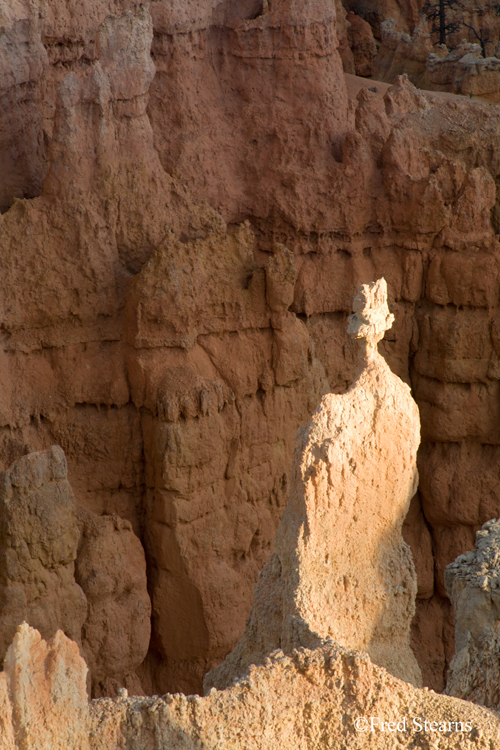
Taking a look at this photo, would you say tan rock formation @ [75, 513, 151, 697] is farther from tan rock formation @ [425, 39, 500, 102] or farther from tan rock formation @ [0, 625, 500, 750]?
tan rock formation @ [425, 39, 500, 102]

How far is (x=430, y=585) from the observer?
12.3 m

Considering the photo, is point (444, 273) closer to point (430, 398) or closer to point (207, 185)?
point (430, 398)

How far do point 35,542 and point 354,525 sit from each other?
2.88 m

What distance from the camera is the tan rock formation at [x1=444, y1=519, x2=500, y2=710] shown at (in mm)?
6082

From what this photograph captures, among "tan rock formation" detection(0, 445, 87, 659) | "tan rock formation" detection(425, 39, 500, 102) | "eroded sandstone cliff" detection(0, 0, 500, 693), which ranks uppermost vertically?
"tan rock formation" detection(425, 39, 500, 102)

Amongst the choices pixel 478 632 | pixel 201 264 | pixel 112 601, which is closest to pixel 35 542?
pixel 112 601

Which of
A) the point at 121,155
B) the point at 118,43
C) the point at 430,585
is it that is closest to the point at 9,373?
the point at 121,155

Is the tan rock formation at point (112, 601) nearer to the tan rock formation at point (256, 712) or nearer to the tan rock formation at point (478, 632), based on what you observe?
the tan rock formation at point (478, 632)

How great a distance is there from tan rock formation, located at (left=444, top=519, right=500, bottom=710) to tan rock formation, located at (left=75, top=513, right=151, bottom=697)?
3.24 metres

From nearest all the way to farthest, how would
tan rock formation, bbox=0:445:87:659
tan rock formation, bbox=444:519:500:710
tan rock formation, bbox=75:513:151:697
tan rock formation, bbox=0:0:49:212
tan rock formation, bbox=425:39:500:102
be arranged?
tan rock formation, bbox=444:519:500:710 → tan rock formation, bbox=0:445:87:659 → tan rock formation, bbox=75:513:151:697 → tan rock formation, bbox=0:0:49:212 → tan rock formation, bbox=425:39:500:102

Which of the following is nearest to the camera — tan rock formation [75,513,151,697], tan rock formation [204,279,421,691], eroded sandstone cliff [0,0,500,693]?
tan rock formation [204,279,421,691]

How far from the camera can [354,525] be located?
19.6 feet

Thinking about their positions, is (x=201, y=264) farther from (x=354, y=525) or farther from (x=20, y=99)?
(x=354, y=525)

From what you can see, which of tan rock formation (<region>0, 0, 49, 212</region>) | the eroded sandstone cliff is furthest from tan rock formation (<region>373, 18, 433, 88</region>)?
tan rock formation (<region>0, 0, 49, 212</region>)
